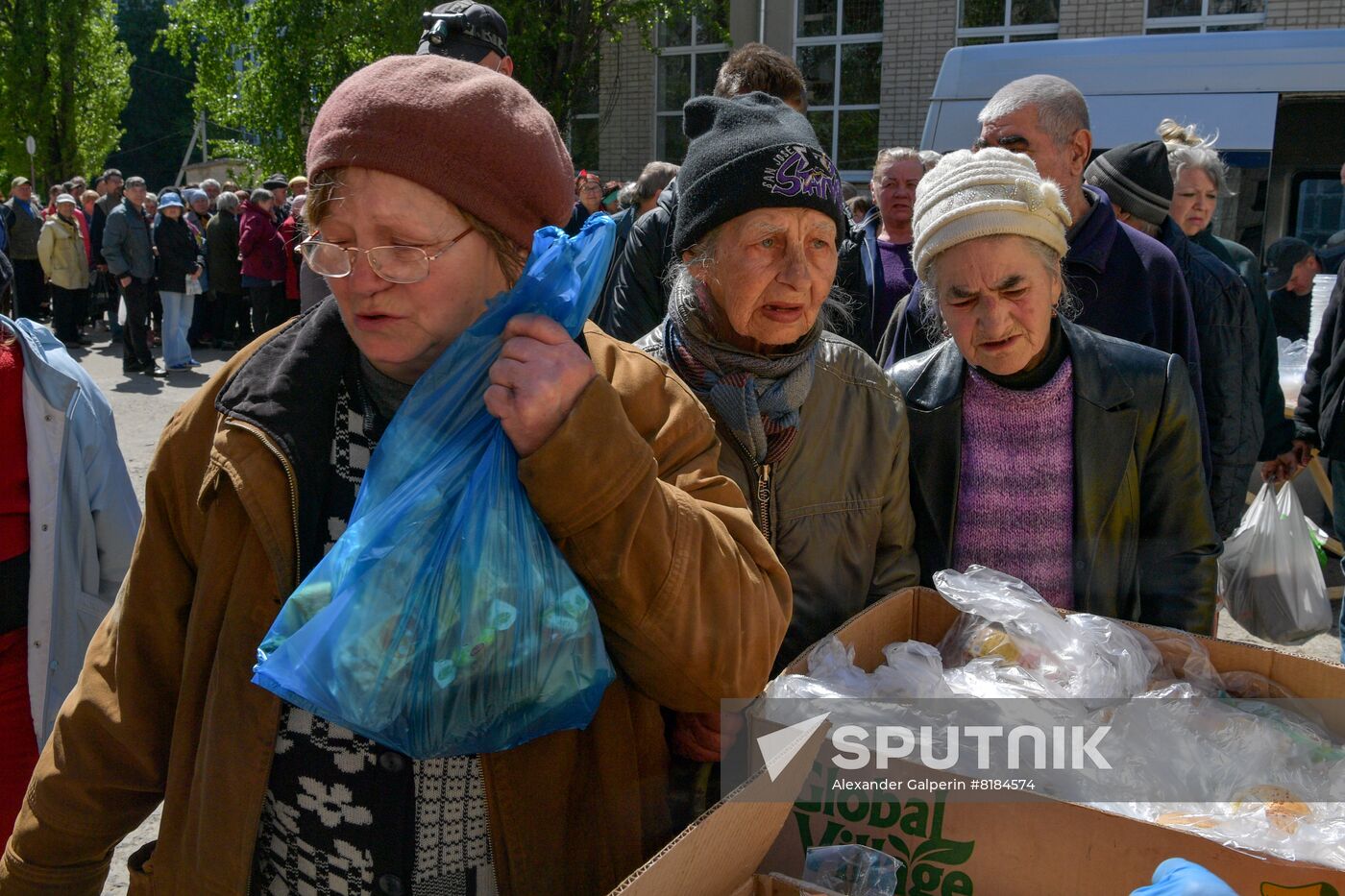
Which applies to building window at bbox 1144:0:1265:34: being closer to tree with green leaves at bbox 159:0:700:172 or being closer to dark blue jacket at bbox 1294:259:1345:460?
tree with green leaves at bbox 159:0:700:172

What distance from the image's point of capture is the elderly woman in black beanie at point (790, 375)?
202cm

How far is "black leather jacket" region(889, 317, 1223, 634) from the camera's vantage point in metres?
2.16

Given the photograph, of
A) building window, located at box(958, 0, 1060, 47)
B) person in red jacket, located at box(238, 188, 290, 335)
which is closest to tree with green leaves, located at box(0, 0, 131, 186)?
person in red jacket, located at box(238, 188, 290, 335)

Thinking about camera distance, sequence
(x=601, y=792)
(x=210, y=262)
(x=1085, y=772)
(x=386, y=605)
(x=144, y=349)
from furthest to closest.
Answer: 1. (x=210, y=262)
2. (x=144, y=349)
3. (x=1085, y=772)
4. (x=601, y=792)
5. (x=386, y=605)

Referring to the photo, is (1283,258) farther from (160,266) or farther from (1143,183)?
(160,266)

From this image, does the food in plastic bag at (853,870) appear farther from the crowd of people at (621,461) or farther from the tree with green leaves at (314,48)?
the tree with green leaves at (314,48)

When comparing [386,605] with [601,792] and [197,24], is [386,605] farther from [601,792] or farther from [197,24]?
[197,24]

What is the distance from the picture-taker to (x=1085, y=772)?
4.95 feet

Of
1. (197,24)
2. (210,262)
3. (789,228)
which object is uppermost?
(197,24)

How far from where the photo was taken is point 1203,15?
43.4 feet

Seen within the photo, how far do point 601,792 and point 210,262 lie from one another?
505 inches

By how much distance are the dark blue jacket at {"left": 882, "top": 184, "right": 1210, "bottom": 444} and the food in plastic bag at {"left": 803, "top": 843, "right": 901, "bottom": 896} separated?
1.82 metres

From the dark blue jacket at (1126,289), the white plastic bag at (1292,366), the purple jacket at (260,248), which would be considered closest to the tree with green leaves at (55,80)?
the purple jacket at (260,248)

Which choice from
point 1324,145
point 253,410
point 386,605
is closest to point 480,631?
point 386,605
